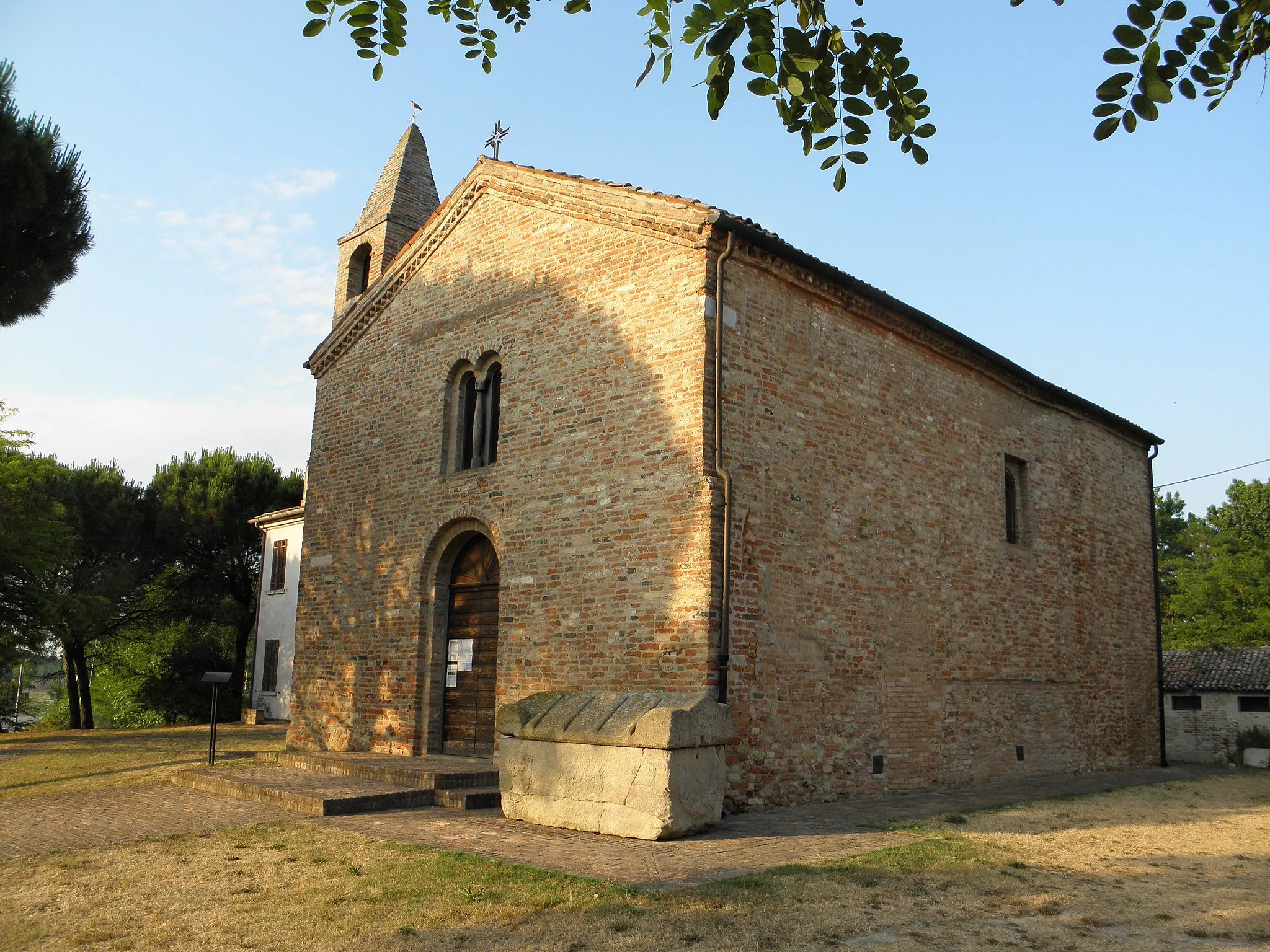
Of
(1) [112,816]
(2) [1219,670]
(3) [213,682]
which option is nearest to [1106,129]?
(1) [112,816]

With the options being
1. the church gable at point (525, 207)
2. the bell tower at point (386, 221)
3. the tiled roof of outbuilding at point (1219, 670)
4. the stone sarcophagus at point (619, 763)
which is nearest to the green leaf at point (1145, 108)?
the stone sarcophagus at point (619, 763)

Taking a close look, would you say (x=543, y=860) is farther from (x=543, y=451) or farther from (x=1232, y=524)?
(x=1232, y=524)

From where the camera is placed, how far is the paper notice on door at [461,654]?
11766mm

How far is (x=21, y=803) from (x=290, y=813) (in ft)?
10.5

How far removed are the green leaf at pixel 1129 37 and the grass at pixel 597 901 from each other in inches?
165

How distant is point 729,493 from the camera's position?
9227 millimetres

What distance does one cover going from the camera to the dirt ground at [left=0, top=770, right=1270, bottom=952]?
4801 mm

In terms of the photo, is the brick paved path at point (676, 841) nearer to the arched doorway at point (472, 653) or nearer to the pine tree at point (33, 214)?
the arched doorway at point (472, 653)

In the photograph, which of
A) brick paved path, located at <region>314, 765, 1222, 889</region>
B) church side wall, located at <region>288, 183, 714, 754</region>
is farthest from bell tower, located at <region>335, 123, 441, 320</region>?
brick paved path, located at <region>314, 765, 1222, 889</region>

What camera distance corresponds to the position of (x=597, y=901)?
5402mm

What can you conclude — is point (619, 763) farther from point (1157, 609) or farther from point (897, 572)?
point (1157, 609)

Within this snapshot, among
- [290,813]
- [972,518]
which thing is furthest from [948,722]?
[290,813]

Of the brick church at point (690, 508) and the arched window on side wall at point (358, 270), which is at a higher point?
the arched window on side wall at point (358, 270)

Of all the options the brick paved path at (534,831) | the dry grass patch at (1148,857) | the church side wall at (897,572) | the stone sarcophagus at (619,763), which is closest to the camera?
the dry grass patch at (1148,857)
